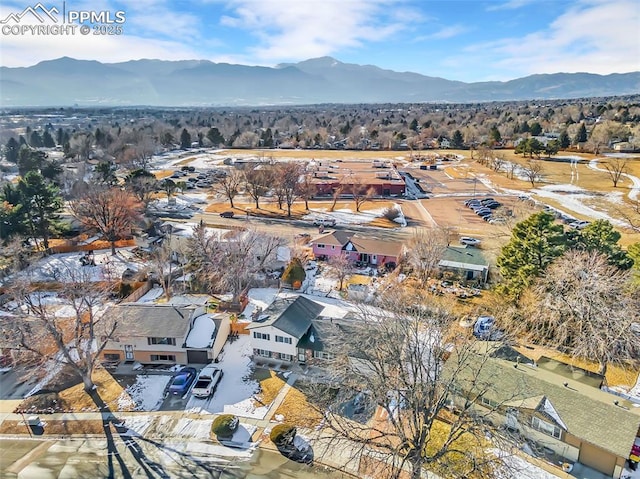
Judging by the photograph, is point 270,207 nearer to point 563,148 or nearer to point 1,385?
point 1,385

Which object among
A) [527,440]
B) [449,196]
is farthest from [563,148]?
[527,440]

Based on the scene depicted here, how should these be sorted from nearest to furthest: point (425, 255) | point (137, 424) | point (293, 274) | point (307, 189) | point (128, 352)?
point (137, 424) → point (128, 352) → point (425, 255) → point (293, 274) → point (307, 189)

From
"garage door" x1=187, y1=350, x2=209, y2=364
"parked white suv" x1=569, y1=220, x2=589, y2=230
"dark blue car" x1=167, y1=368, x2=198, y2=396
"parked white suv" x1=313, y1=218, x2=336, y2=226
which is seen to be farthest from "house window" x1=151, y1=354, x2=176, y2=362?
"parked white suv" x1=569, y1=220, x2=589, y2=230

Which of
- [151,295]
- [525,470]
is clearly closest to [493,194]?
[151,295]

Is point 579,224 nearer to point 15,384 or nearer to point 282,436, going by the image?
point 282,436

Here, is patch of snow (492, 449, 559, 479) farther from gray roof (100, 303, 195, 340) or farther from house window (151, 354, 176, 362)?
house window (151, 354, 176, 362)

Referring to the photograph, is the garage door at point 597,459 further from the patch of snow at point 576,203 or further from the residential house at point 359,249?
the patch of snow at point 576,203
